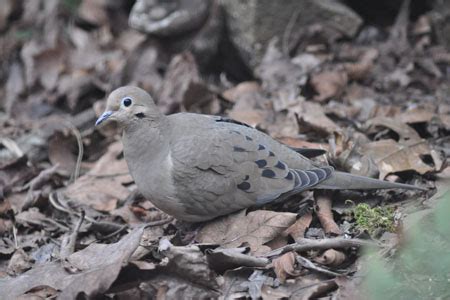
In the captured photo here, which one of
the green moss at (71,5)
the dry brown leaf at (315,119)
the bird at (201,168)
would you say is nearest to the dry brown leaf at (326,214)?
the bird at (201,168)

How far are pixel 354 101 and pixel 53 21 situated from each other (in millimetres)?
4041

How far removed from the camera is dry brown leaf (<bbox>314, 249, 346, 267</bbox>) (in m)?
3.50

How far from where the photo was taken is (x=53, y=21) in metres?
8.05

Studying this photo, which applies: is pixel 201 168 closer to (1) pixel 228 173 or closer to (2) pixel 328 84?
(1) pixel 228 173

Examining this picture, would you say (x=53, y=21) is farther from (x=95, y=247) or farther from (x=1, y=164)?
(x=95, y=247)

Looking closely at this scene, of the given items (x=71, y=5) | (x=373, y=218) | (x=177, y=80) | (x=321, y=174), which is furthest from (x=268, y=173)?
(x=71, y=5)

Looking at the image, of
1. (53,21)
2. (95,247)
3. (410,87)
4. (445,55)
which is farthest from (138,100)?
(53,21)

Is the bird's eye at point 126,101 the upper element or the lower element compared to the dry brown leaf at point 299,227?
upper

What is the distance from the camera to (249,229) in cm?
392

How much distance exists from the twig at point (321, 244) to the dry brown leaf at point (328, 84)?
2438mm

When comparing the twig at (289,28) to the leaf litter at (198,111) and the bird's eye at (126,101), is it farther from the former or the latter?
the bird's eye at (126,101)

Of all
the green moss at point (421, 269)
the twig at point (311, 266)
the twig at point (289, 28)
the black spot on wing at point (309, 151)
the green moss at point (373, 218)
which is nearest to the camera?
Result: the green moss at point (421, 269)

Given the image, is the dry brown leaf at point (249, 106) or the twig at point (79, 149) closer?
the dry brown leaf at point (249, 106)

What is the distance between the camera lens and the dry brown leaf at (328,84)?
5.87m
